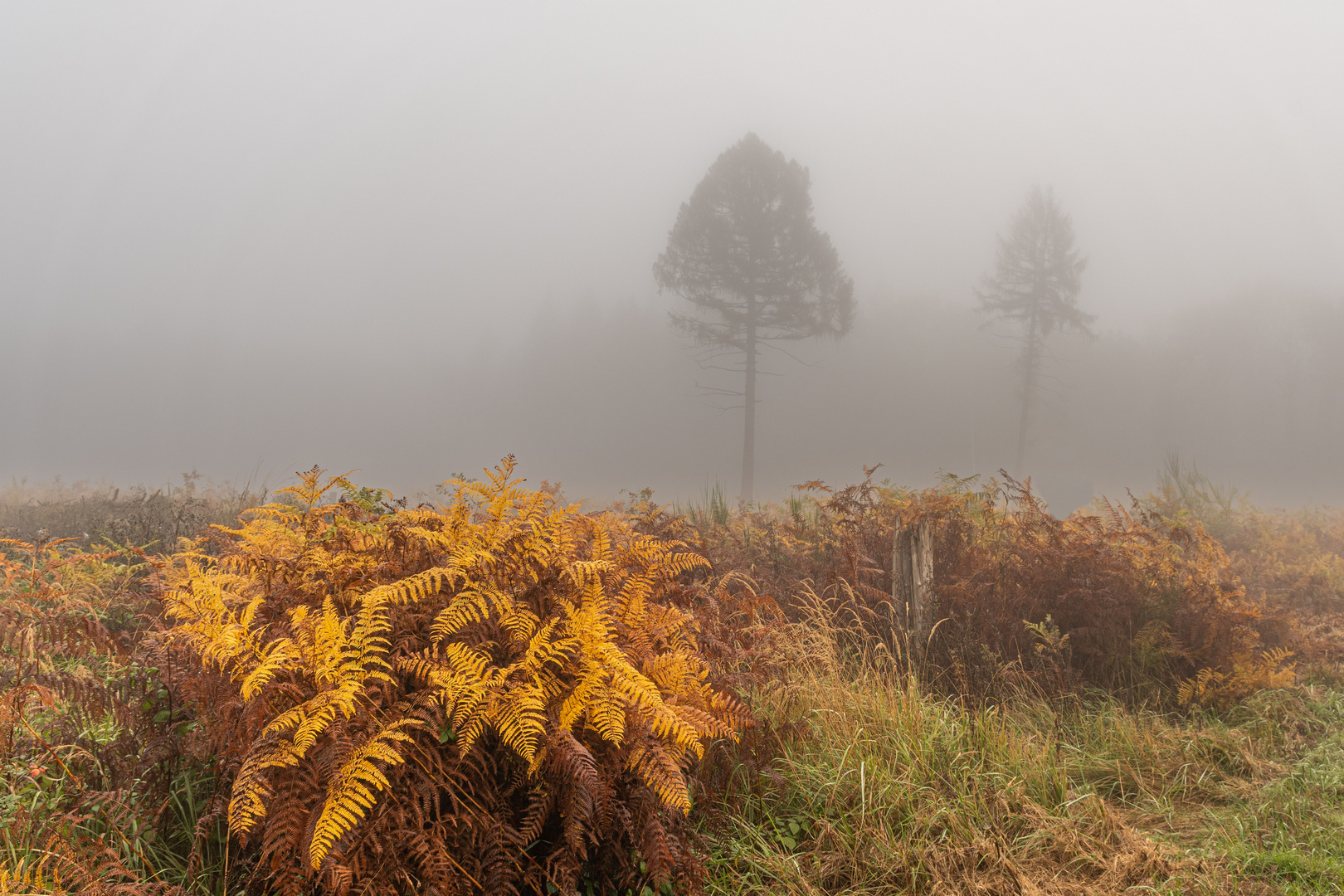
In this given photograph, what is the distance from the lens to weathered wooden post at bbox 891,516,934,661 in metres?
5.57

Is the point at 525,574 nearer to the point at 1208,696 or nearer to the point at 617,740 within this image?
the point at 617,740

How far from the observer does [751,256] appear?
2423 cm

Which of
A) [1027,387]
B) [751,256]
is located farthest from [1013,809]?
[1027,387]

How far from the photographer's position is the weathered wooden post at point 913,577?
557cm

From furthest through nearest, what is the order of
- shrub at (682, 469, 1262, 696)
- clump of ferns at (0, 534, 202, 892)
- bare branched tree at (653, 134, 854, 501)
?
1. bare branched tree at (653, 134, 854, 501)
2. shrub at (682, 469, 1262, 696)
3. clump of ferns at (0, 534, 202, 892)

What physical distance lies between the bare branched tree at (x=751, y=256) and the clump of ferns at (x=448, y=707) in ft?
72.9

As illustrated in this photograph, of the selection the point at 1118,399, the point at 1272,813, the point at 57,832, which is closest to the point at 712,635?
the point at 57,832

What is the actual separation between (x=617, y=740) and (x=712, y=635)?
113 cm

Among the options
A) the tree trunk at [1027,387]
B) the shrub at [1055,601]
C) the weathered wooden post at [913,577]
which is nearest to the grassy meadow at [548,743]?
the shrub at [1055,601]

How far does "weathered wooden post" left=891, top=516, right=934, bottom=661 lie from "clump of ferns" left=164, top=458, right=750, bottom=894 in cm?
363

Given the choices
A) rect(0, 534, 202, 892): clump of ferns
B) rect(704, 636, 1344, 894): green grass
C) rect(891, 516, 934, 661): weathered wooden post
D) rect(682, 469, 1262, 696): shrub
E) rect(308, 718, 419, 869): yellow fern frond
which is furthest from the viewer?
rect(891, 516, 934, 661): weathered wooden post

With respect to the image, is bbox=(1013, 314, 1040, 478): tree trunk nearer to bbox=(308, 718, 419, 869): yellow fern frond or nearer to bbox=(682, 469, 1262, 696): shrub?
bbox=(682, 469, 1262, 696): shrub

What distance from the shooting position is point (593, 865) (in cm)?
230

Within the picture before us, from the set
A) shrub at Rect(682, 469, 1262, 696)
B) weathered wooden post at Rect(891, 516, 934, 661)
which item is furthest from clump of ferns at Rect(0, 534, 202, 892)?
weathered wooden post at Rect(891, 516, 934, 661)
